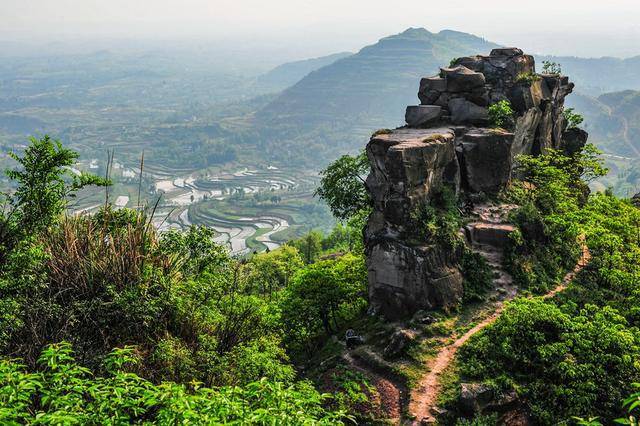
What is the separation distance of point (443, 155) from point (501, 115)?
778 cm

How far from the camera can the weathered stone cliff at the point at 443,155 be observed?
25.3 metres

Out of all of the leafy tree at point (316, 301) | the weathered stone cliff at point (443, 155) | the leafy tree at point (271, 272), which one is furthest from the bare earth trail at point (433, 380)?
the leafy tree at point (271, 272)

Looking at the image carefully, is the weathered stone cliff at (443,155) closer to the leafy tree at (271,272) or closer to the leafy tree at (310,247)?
the leafy tree at (271,272)

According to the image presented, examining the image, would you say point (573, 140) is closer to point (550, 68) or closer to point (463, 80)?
point (550, 68)

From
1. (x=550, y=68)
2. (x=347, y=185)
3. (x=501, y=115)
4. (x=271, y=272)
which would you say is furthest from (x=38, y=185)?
(x=550, y=68)

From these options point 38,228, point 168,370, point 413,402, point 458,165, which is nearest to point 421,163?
point 458,165

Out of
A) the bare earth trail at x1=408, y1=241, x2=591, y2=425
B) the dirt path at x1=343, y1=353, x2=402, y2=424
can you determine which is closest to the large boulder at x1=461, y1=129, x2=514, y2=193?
the bare earth trail at x1=408, y1=241, x2=591, y2=425

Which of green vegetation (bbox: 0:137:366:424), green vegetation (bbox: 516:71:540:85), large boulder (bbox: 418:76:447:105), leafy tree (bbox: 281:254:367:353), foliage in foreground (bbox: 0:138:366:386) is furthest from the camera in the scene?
green vegetation (bbox: 516:71:540:85)

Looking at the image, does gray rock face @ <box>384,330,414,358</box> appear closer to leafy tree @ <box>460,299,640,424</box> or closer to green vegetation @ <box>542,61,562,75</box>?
leafy tree @ <box>460,299,640,424</box>

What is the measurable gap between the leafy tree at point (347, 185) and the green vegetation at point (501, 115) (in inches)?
363

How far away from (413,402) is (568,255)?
1555cm

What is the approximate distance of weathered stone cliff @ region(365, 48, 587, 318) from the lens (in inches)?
997

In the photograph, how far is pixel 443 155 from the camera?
2783cm

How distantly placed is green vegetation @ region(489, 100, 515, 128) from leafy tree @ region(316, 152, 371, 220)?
9.21 m
